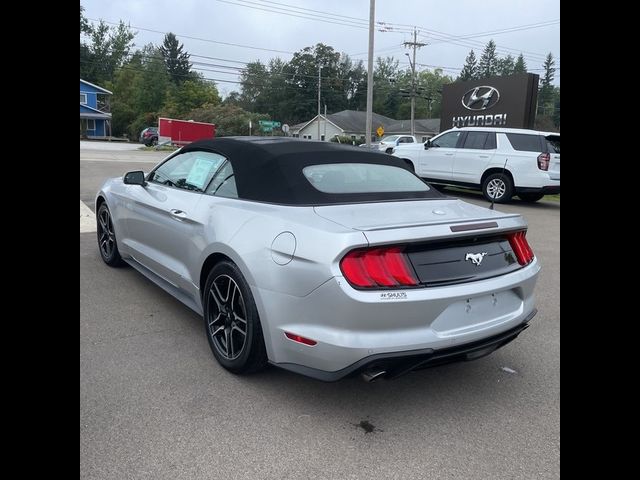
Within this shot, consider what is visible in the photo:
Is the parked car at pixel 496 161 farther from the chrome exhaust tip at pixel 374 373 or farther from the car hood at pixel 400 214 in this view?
the chrome exhaust tip at pixel 374 373

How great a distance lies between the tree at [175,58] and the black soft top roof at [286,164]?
96.3 metres

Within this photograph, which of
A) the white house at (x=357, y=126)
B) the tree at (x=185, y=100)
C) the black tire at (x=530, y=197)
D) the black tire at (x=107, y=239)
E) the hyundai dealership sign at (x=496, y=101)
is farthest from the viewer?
the white house at (x=357, y=126)

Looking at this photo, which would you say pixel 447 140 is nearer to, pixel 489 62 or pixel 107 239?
pixel 107 239

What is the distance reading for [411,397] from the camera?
3146mm

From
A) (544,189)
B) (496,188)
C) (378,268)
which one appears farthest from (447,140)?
(378,268)

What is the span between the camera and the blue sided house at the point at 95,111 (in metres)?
60.7

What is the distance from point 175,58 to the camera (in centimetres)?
10075

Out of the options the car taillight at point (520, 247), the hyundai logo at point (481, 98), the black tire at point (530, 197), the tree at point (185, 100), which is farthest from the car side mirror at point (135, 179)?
the tree at point (185, 100)

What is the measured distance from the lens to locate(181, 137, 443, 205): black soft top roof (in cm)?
329

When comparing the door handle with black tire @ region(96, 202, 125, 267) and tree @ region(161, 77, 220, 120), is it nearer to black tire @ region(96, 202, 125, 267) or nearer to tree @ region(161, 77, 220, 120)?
black tire @ region(96, 202, 125, 267)
